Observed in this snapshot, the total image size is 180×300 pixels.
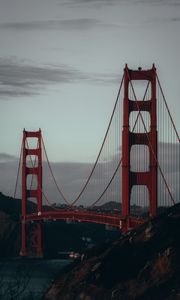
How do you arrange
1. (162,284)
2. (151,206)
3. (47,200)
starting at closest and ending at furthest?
(162,284) < (151,206) < (47,200)

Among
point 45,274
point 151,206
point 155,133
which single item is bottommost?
point 45,274

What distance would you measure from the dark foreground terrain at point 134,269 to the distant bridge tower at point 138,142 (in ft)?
45.5

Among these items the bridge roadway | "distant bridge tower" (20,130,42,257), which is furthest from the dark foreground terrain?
"distant bridge tower" (20,130,42,257)

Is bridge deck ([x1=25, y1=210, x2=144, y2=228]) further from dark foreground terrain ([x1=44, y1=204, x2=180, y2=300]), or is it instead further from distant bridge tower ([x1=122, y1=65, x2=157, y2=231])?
dark foreground terrain ([x1=44, y1=204, x2=180, y2=300])

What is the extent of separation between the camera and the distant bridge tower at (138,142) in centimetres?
6994

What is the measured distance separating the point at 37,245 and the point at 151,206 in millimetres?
46504

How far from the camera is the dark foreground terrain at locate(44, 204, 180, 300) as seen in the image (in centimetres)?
4662

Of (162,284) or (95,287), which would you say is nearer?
(162,284)

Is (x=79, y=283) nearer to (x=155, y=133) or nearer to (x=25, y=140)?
(x=155, y=133)

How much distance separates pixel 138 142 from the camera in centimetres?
7256

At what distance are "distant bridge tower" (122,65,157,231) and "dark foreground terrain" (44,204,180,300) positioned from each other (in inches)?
547

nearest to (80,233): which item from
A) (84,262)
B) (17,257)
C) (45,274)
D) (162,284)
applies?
(17,257)

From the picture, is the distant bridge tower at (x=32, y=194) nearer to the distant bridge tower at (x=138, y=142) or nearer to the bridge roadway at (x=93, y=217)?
the bridge roadway at (x=93, y=217)

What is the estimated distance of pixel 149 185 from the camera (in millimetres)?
70375
